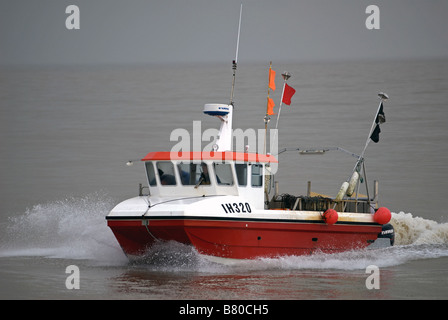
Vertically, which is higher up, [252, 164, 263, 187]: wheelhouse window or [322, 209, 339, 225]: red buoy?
[252, 164, 263, 187]: wheelhouse window

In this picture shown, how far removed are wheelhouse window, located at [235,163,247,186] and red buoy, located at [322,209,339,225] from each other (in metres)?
2.43

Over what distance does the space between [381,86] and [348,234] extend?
4524 cm

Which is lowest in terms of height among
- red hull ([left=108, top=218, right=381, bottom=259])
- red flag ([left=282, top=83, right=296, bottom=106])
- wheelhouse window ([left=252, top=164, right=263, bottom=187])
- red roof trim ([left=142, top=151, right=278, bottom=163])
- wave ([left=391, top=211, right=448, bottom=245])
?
wave ([left=391, top=211, right=448, bottom=245])

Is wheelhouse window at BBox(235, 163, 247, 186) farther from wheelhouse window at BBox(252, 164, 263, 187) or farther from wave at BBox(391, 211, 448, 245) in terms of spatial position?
wave at BBox(391, 211, 448, 245)

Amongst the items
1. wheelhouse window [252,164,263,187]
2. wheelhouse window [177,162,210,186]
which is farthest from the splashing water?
wheelhouse window [252,164,263,187]

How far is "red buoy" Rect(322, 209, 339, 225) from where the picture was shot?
78.9 ft

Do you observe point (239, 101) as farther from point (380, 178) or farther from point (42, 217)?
point (42, 217)

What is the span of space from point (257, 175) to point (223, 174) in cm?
123

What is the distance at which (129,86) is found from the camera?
7694 cm

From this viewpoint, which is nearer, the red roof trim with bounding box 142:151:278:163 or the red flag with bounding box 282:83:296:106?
the red roof trim with bounding box 142:151:278:163

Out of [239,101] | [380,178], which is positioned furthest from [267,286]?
[239,101]

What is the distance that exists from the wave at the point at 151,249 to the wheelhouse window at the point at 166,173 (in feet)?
6.46

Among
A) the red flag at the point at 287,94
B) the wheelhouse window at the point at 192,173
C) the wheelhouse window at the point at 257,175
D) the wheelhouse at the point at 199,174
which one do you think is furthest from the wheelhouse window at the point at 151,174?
the red flag at the point at 287,94
